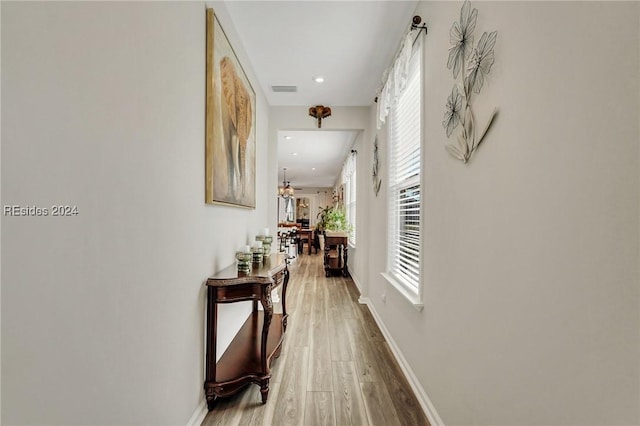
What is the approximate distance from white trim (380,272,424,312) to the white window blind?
0.03 metres

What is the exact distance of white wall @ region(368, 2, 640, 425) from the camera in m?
0.64

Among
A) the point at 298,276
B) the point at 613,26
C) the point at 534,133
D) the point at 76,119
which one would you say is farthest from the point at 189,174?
the point at 298,276

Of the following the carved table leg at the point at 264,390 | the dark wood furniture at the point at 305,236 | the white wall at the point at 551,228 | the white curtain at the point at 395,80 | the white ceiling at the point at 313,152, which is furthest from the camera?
the dark wood furniture at the point at 305,236

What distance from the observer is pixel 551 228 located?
0.82 meters

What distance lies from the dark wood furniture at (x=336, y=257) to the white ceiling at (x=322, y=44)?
2.73m

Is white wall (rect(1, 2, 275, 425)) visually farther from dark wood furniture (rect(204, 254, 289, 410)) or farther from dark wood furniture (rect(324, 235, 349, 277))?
dark wood furniture (rect(324, 235, 349, 277))

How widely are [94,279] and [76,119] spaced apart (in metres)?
0.47

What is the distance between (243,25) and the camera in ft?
7.55

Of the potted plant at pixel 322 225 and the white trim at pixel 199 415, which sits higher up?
the potted plant at pixel 322 225

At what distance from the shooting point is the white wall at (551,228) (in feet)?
2.09

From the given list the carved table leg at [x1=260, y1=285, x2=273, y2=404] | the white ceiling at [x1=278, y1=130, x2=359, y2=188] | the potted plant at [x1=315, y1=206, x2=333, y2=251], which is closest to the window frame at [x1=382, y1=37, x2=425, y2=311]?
the carved table leg at [x1=260, y1=285, x2=273, y2=404]

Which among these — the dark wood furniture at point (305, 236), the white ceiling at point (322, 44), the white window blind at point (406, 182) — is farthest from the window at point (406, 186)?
the dark wood furniture at point (305, 236)

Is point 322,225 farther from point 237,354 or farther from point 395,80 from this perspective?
point 237,354

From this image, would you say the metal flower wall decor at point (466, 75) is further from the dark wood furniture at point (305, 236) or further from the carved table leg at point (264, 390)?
the dark wood furniture at point (305, 236)
